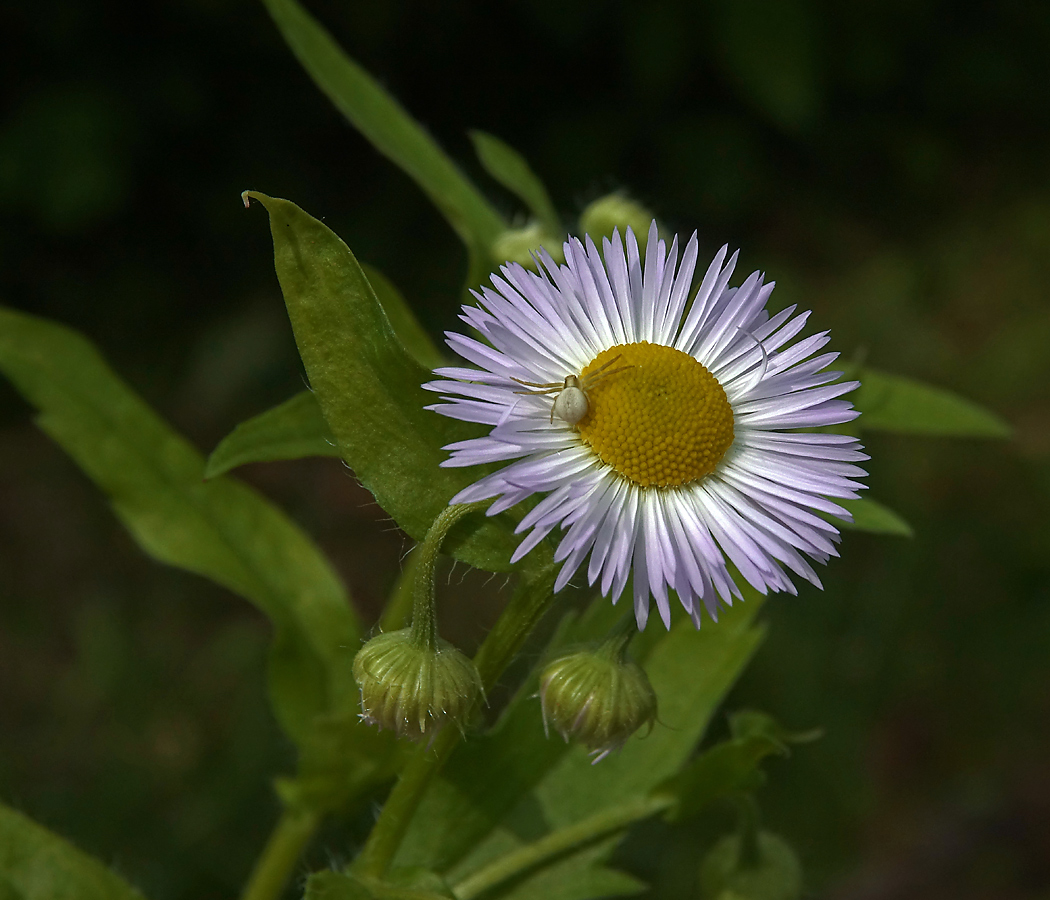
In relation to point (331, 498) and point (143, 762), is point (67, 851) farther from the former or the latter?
point (331, 498)

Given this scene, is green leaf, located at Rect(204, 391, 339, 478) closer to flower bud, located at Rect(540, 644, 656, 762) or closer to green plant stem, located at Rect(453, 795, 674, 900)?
flower bud, located at Rect(540, 644, 656, 762)

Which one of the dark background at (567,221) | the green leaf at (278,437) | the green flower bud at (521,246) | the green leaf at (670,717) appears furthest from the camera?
the dark background at (567,221)

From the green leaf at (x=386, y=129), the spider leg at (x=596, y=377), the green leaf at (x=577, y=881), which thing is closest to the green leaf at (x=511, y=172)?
the green leaf at (x=386, y=129)

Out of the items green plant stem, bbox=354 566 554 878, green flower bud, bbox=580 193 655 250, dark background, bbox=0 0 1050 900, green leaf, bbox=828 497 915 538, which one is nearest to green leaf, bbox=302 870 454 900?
green plant stem, bbox=354 566 554 878

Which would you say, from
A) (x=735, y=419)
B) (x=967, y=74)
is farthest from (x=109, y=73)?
(x=967, y=74)

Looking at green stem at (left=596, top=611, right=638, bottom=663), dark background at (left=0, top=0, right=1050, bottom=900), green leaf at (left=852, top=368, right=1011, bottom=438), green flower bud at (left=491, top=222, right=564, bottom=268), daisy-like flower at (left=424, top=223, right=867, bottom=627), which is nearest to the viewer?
daisy-like flower at (left=424, top=223, right=867, bottom=627)

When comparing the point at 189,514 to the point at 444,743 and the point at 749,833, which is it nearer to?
the point at 444,743

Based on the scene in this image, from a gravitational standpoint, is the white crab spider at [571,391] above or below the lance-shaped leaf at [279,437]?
above

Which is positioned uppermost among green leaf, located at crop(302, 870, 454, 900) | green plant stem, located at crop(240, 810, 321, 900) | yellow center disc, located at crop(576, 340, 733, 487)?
yellow center disc, located at crop(576, 340, 733, 487)

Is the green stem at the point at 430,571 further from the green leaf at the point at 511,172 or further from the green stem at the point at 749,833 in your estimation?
the green leaf at the point at 511,172
